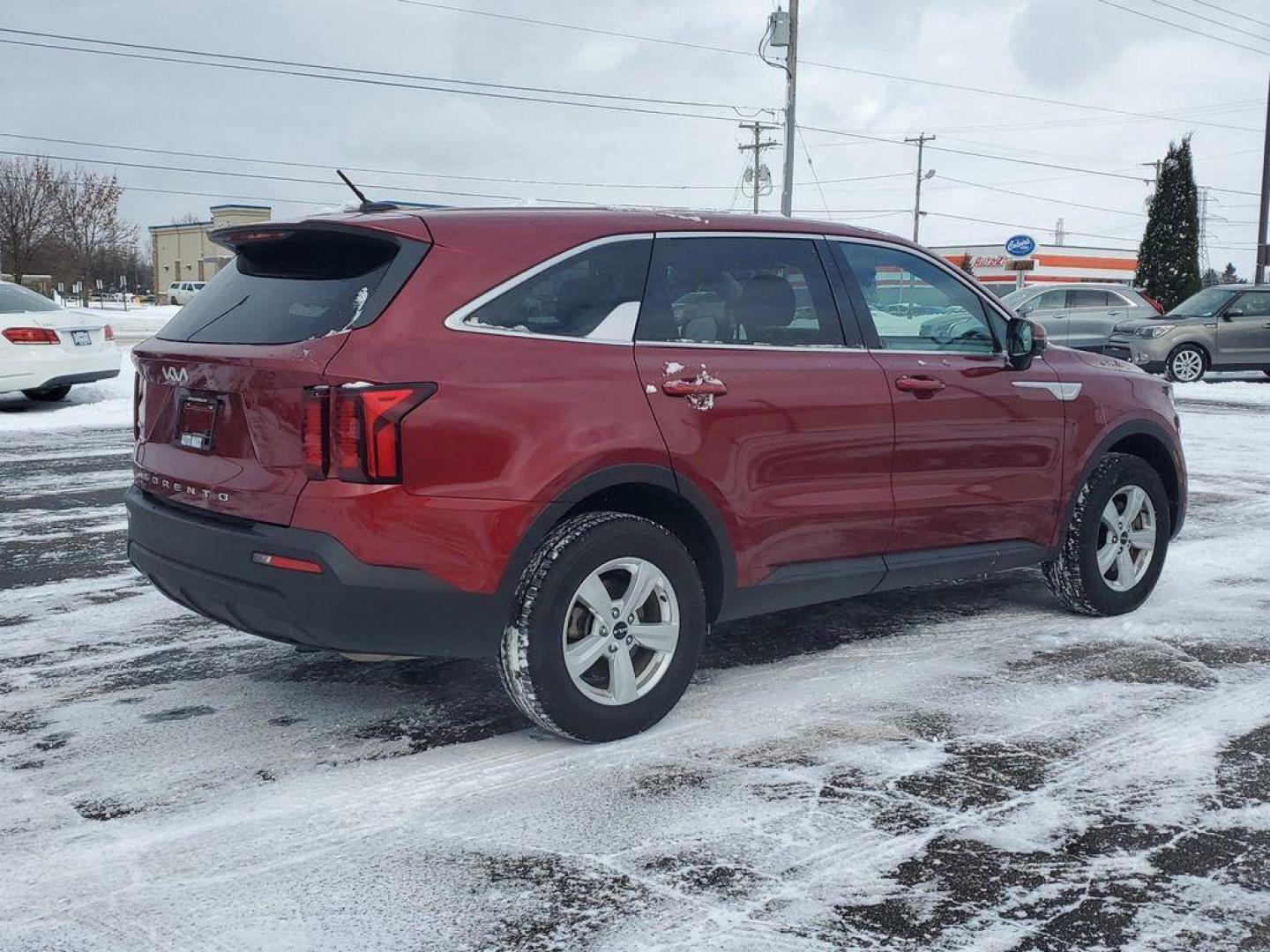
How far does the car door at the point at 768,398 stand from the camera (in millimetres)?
4332

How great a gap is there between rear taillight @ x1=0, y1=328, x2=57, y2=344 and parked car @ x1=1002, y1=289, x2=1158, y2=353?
668 inches

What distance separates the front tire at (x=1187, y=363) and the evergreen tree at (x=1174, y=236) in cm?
1420

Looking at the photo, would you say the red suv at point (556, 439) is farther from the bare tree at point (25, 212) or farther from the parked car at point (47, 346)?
the bare tree at point (25, 212)

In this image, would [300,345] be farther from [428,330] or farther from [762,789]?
[762,789]

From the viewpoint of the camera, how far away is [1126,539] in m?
5.99

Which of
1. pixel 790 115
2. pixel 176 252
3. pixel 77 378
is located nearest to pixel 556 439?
pixel 77 378

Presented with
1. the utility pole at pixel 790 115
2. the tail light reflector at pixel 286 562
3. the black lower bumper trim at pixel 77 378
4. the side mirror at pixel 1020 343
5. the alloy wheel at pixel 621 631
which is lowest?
the alloy wheel at pixel 621 631

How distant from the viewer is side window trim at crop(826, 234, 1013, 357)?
4977 mm

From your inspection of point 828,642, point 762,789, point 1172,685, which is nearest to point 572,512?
point 762,789

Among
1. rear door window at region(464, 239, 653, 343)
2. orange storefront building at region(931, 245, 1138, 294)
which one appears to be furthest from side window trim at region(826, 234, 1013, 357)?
orange storefront building at region(931, 245, 1138, 294)

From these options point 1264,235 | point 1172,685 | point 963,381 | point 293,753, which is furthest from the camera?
point 1264,235

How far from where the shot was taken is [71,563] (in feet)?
22.7

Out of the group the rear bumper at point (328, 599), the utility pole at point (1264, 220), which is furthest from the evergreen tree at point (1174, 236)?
the rear bumper at point (328, 599)

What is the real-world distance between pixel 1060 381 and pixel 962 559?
0.96 meters
